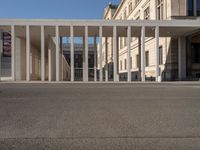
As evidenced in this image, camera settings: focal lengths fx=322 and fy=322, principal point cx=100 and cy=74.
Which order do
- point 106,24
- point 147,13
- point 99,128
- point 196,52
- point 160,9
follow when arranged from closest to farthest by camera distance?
point 99,128 → point 106,24 → point 196,52 → point 160,9 → point 147,13

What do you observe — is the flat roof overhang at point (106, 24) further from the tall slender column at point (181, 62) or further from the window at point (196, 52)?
the window at point (196, 52)

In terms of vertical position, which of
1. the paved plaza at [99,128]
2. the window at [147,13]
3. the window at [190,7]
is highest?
the window at [147,13]

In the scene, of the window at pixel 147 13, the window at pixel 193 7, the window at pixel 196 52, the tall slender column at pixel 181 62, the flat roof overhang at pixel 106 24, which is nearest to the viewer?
the flat roof overhang at pixel 106 24

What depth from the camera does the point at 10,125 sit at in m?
8.22

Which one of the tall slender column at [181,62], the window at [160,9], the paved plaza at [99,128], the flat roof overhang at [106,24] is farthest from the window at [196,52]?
the paved plaza at [99,128]

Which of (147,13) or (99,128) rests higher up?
(147,13)

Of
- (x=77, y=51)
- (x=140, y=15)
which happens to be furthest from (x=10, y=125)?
(x=77, y=51)

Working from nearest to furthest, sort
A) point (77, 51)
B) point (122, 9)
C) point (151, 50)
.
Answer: point (151, 50)
point (122, 9)
point (77, 51)

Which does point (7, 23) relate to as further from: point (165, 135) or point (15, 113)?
point (165, 135)

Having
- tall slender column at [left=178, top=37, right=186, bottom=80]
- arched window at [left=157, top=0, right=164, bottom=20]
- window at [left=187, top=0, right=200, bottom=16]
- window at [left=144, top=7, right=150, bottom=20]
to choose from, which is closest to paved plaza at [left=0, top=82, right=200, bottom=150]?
tall slender column at [left=178, top=37, right=186, bottom=80]

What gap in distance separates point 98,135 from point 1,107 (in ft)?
18.8

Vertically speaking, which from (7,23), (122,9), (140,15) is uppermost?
(122,9)

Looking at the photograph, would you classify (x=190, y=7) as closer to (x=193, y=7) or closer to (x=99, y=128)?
(x=193, y=7)

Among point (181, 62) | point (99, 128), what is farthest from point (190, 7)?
Answer: point (99, 128)
